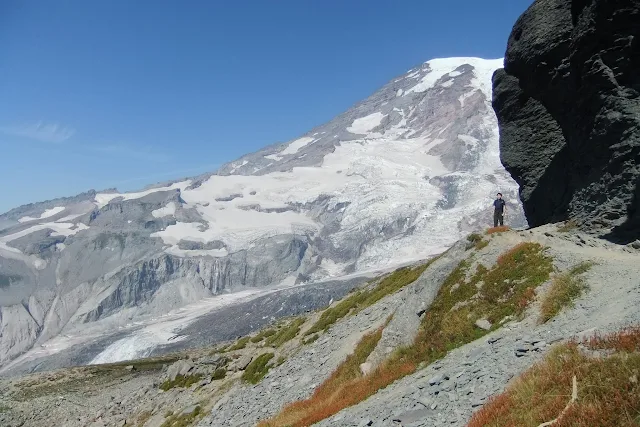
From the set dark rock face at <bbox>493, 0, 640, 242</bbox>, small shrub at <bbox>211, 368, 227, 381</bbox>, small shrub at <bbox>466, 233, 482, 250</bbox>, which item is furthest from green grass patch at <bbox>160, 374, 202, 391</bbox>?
dark rock face at <bbox>493, 0, 640, 242</bbox>

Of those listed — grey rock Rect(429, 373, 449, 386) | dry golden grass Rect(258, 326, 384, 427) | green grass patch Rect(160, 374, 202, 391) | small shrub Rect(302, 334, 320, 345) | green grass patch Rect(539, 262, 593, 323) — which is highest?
green grass patch Rect(539, 262, 593, 323)

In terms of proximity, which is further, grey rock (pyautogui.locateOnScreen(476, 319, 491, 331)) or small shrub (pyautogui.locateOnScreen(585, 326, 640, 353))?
grey rock (pyautogui.locateOnScreen(476, 319, 491, 331))

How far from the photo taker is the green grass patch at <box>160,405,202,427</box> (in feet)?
107

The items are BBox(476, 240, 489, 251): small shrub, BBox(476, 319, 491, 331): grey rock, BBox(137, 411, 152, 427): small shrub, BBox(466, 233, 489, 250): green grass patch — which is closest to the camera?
BBox(476, 319, 491, 331): grey rock

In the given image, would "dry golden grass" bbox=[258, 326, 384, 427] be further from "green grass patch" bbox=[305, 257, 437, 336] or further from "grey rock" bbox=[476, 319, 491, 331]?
"green grass patch" bbox=[305, 257, 437, 336]

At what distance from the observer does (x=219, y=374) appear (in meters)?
40.4

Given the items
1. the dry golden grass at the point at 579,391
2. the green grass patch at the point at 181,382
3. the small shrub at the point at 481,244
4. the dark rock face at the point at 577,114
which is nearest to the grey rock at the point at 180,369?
the green grass patch at the point at 181,382

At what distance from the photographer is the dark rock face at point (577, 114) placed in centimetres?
2283

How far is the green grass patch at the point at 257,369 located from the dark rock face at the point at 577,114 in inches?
869

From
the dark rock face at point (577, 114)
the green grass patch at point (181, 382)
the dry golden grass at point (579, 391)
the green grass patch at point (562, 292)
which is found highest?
the dark rock face at point (577, 114)

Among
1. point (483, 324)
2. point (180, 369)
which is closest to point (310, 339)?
point (180, 369)

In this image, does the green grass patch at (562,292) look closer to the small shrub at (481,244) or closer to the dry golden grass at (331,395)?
the small shrub at (481,244)

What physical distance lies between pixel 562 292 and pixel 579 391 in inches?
374

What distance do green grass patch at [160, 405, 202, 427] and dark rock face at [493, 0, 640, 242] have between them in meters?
27.1
